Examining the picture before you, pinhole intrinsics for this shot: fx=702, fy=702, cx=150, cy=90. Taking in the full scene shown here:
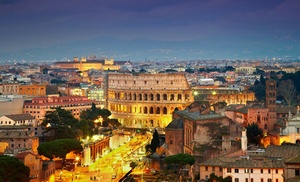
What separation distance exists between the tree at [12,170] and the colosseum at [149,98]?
157 ft

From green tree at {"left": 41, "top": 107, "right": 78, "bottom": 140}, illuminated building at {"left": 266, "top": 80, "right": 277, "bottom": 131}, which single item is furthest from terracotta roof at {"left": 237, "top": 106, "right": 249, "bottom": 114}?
green tree at {"left": 41, "top": 107, "right": 78, "bottom": 140}

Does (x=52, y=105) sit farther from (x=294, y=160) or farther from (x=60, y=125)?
(x=294, y=160)

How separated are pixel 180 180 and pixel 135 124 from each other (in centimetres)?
4564

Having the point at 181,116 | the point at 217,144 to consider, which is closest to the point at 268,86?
the point at 181,116

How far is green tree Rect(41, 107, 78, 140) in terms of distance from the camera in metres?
64.8

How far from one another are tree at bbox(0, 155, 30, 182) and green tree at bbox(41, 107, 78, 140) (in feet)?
58.7

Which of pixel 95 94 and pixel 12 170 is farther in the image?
pixel 95 94

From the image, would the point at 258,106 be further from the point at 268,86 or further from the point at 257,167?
the point at 257,167

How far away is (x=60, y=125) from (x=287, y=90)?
49.7 meters

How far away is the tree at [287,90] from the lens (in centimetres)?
10314

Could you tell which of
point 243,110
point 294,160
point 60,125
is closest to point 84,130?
point 60,125

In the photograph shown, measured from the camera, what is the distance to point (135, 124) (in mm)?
96062

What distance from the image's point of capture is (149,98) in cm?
9775

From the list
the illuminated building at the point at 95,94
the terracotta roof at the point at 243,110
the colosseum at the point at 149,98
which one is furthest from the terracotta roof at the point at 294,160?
the illuminated building at the point at 95,94
